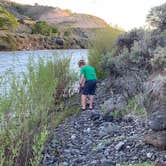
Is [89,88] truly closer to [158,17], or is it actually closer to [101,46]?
[158,17]

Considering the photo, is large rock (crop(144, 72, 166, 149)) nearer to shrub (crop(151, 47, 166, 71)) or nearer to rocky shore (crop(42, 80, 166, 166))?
rocky shore (crop(42, 80, 166, 166))

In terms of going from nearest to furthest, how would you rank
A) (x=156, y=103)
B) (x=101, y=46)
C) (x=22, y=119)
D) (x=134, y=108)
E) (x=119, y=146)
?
(x=22, y=119) < (x=119, y=146) < (x=156, y=103) < (x=134, y=108) < (x=101, y=46)

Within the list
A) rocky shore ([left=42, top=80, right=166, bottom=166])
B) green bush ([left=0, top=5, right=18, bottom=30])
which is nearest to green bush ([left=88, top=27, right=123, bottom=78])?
rocky shore ([left=42, top=80, right=166, bottom=166])

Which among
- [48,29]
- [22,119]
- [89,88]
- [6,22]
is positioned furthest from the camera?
[6,22]

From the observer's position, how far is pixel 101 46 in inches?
713

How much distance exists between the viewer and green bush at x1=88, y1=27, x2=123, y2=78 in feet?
56.5

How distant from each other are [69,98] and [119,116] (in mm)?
4425

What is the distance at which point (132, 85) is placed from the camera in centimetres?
1109

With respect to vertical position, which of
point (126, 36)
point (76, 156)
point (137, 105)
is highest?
point (126, 36)

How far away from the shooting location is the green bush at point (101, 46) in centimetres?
1723

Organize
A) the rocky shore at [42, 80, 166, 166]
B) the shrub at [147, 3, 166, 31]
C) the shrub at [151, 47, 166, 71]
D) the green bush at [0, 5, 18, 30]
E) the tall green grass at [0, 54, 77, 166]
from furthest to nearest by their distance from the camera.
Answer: the green bush at [0, 5, 18, 30] < the shrub at [147, 3, 166, 31] < the shrub at [151, 47, 166, 71] < the rocky shore at [42, 80, 166, 166] < the tall green grass at [0, 54, 77, 166]

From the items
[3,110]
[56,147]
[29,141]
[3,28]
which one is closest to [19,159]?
[29,141]

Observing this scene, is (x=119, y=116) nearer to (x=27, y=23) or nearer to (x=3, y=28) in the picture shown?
(x=3, y=28)

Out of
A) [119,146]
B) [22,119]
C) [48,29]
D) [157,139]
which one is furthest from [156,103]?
[48,29]
